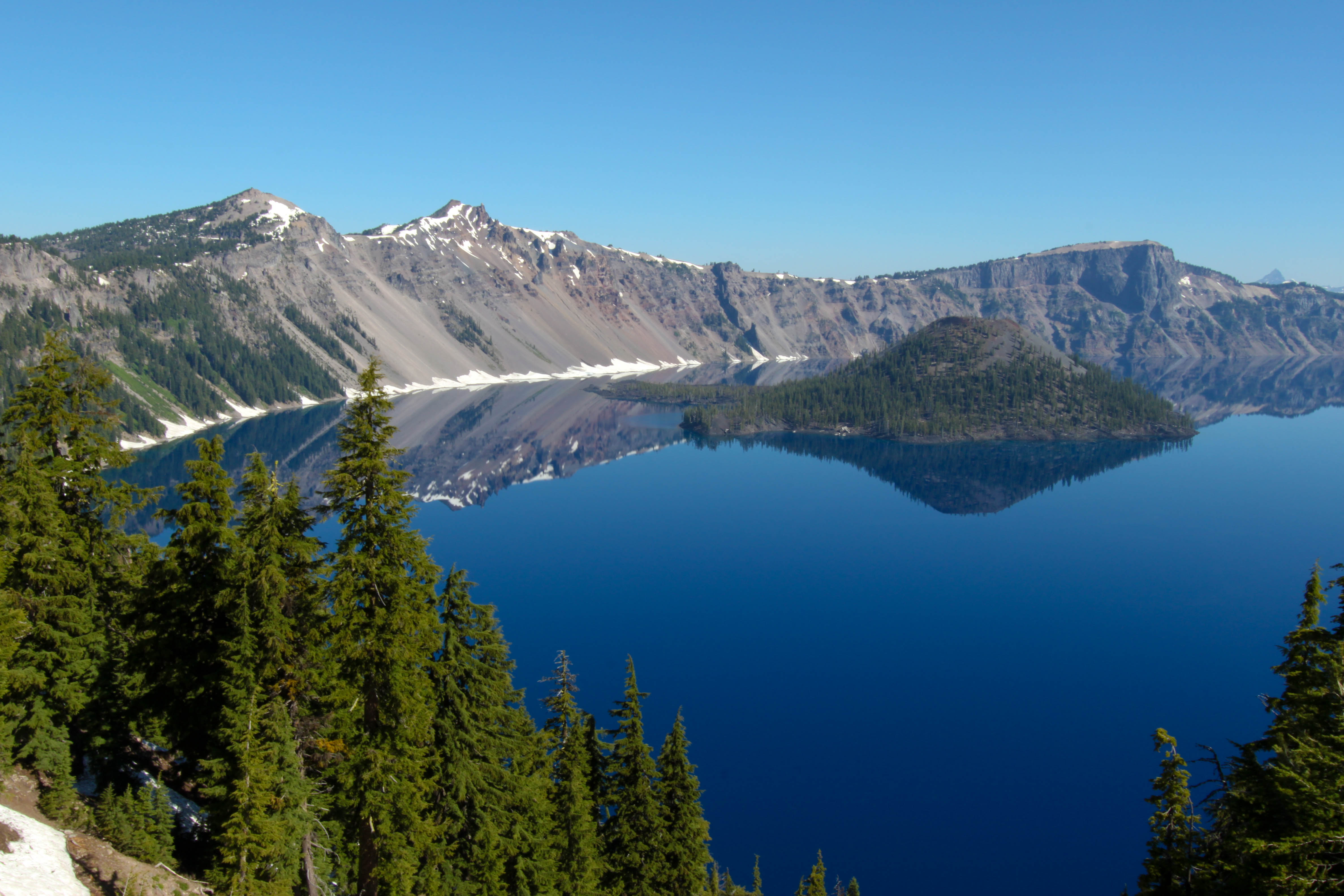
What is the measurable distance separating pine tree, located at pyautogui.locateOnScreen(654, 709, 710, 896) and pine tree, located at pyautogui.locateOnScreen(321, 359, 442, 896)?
10567 millimetres

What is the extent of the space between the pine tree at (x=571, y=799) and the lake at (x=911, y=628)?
1714cm

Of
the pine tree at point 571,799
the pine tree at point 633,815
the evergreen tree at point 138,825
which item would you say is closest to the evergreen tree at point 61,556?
the evergreen tree at point 138,825

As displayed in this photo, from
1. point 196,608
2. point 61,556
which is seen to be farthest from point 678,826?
point 61,556

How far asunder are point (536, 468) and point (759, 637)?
9505 centimetres

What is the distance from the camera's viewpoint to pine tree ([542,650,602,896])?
29031 millimetres

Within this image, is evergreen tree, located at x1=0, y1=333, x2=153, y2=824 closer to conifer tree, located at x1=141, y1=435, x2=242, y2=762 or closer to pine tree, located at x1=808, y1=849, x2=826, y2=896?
conifer tree, located at x1=141, y1=435, x2=242, y2=762

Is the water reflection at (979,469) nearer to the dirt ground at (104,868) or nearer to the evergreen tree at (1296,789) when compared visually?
the evergreen tree at (1296,789)

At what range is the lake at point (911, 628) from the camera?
4797 centimetres

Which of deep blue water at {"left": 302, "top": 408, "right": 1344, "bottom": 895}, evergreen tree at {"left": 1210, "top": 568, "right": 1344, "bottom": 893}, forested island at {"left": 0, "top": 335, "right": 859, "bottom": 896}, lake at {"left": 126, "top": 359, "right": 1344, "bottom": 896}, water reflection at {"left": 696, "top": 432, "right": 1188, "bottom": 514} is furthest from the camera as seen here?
water reflection at {"left": 696, "top": 432, "right": 1188, "bottom": 514}

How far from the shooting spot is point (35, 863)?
2144 centimetres

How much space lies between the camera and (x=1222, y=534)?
112m

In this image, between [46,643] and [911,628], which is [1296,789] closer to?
[46,643]

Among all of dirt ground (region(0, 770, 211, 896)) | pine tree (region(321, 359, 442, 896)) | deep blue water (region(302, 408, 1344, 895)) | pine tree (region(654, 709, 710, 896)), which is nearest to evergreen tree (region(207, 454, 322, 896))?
pine tree (region(321, 359, 442, 896))

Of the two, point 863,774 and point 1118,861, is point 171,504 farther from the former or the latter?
point 1118,861
